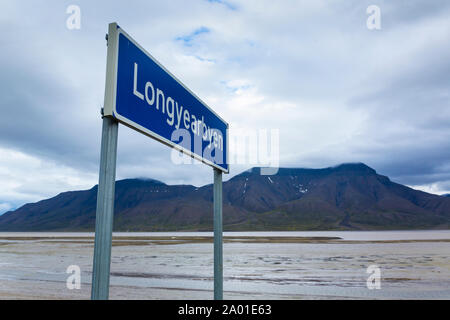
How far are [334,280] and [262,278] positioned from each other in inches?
155

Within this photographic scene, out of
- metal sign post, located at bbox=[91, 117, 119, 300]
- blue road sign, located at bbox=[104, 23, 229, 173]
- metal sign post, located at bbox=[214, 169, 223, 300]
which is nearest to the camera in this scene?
metal sign post, located at bbox=[91, 117, 119, 300]

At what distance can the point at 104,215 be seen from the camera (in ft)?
5.49

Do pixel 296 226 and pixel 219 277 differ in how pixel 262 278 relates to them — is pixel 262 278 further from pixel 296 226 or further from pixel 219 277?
pixel 296 226

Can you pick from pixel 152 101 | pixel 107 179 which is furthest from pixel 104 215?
pixel 152 101

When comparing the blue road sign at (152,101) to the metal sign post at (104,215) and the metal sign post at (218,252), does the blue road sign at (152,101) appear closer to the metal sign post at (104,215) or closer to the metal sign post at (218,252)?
the metal sign post at (104,215)

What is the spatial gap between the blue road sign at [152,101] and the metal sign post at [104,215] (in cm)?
14

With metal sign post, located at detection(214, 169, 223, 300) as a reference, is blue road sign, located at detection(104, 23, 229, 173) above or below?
above

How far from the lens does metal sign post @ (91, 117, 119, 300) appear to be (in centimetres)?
165

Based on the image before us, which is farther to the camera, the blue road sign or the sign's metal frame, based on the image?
the blue road sign

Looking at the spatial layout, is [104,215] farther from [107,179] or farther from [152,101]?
[152,101]

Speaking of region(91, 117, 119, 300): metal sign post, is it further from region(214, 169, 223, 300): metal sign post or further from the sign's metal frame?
region(214, 169, 223, 300): metal sign post

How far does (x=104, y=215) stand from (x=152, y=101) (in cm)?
83

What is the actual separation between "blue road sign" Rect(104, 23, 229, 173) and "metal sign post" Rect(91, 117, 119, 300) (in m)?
0.14

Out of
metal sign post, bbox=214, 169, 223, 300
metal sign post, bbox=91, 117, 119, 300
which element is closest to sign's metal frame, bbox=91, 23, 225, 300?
metal sign post, bbox=91, 117, 119, 300
